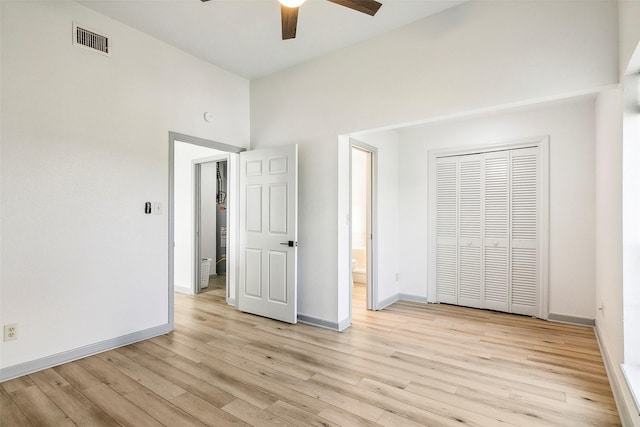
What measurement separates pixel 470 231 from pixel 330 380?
10.1 ft

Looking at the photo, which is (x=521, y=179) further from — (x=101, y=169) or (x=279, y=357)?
(x=101, y=169)

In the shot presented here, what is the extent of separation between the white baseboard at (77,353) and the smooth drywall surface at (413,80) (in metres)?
1.63

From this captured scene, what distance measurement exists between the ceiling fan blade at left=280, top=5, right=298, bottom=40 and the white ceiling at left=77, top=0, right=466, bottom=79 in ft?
1.59

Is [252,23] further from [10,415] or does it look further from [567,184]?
[567,184]

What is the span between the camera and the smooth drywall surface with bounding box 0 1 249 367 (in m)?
2.57

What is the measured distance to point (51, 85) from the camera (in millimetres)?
2750

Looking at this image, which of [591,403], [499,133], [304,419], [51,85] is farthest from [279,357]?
[499,133]

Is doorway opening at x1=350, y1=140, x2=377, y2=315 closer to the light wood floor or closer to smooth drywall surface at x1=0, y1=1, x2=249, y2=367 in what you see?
the light wood floor

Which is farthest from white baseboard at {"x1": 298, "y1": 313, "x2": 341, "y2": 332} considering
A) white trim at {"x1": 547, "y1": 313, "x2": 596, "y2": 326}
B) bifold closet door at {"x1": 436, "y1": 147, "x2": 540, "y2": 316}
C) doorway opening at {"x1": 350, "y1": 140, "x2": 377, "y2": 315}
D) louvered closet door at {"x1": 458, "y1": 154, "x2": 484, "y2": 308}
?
white trim at {"x1": 547, "y1": 313, "x2": 596, "y2": 326}

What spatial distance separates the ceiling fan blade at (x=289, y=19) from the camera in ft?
7.60

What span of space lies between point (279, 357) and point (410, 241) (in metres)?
2.84

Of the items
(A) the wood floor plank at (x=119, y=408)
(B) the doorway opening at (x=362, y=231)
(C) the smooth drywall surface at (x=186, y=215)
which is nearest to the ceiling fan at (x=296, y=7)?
(B) the doorway opening at (x=362, y=231)

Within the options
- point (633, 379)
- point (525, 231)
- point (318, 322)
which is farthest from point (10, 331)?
point (525, 231)

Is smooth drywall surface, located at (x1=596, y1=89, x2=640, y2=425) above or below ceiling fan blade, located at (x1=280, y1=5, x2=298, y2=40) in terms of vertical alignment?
below
